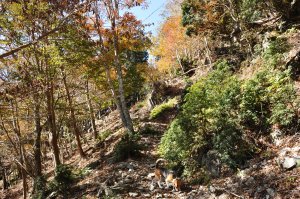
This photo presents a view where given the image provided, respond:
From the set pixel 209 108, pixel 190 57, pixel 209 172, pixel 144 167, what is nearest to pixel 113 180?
pixel 144 167

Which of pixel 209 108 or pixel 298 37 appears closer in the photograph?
pixel 209 108

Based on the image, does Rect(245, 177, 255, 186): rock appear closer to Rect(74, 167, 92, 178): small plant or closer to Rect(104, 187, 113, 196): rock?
Rect(104, 187, 113, 196): rock

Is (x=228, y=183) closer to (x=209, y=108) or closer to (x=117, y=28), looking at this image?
(x=209, y=108)

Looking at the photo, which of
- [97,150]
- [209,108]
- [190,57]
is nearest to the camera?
[209,108]

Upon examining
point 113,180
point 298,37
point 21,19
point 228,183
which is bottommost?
point 228,183

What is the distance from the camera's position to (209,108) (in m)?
7.61

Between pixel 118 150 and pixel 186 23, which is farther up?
pixel 186 23

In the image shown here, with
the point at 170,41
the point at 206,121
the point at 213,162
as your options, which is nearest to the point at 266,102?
the point at 206,121

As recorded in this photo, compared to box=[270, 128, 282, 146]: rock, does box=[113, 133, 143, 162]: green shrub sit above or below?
above

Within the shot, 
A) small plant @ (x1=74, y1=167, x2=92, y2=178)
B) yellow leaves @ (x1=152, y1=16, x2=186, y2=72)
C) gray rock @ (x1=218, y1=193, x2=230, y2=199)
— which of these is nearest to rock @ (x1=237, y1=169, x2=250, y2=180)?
gray rock @ (x1=218, y1=193, x2=230, y2=199)

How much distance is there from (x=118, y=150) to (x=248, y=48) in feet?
30.9

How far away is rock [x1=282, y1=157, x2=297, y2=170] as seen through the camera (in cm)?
503

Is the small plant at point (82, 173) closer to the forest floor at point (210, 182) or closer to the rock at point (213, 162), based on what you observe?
the forest floor at point (210, 182)

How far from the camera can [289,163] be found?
511cm
